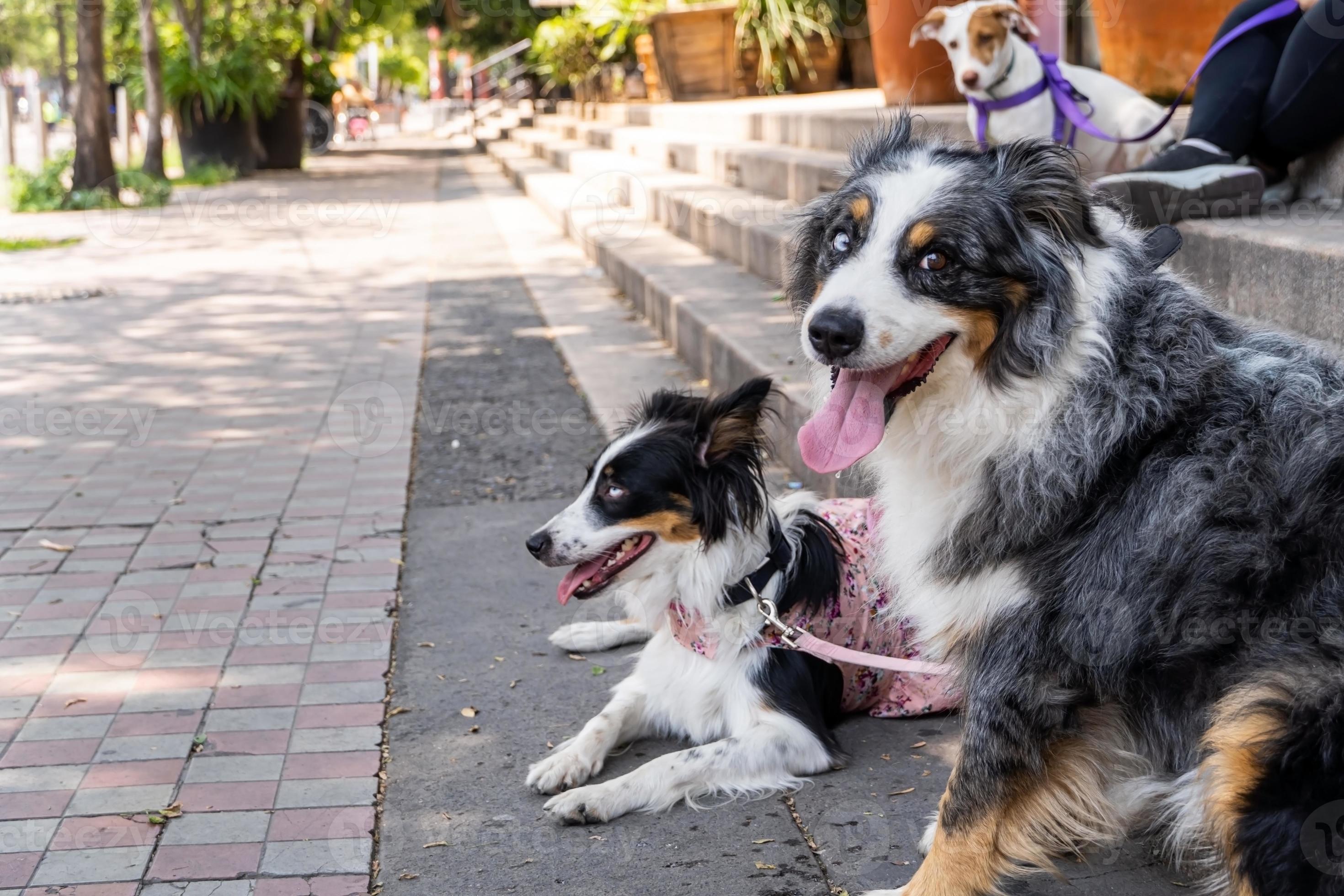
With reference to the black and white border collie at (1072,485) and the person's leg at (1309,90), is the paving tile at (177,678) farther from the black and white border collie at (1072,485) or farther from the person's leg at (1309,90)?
the person's leg at (1309,90)

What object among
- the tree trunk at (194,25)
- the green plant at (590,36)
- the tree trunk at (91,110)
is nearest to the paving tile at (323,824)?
the green plant at (590,36)

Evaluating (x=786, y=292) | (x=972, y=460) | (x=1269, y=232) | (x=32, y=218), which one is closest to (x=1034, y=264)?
(x=972, y=460)

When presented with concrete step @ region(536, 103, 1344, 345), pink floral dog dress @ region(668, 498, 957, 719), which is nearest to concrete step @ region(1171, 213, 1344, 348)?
concrete step @ region(536, 103, 1344, 345)

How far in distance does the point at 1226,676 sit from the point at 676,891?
129 cm

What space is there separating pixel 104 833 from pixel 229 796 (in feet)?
0.98

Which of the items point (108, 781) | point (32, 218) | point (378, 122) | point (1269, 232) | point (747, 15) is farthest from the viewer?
point (378, 122)

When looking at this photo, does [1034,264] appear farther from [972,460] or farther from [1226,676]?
[1226,676]

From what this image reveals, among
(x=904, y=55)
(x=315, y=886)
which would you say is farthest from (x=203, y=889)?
(x=904, y=55)

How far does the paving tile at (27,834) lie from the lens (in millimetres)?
2811

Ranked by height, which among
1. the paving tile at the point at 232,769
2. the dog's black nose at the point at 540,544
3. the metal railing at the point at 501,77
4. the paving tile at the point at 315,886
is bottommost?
the paving tile at the point at 315,886

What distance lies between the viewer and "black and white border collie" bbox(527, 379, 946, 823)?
312 cm

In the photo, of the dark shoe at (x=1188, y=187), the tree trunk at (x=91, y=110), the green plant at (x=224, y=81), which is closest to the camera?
the dark shoe at (x=1188, y=187)

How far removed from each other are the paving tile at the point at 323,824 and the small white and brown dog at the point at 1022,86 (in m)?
4.43

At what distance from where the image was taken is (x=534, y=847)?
2879 millimetres
